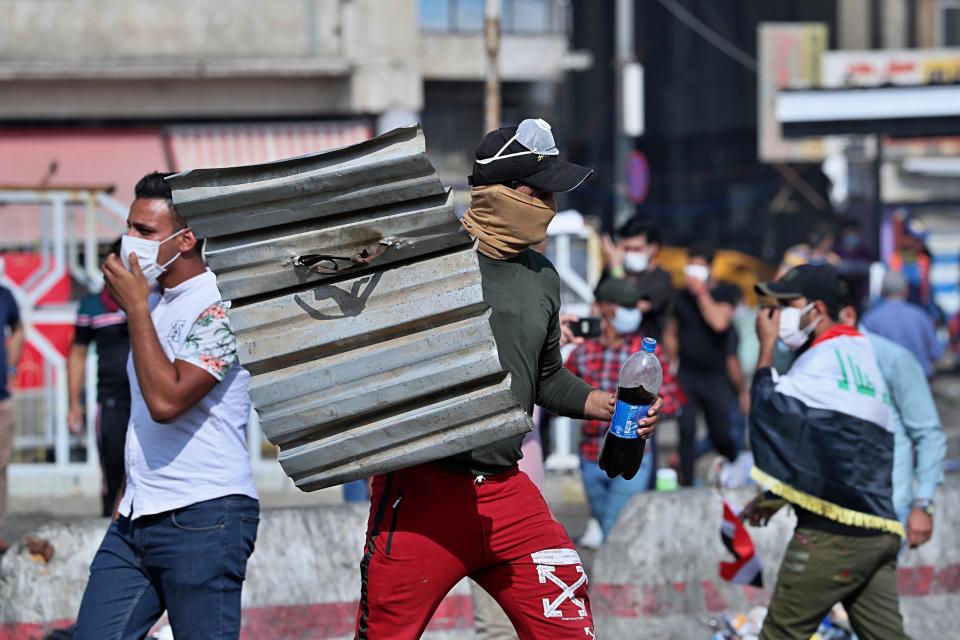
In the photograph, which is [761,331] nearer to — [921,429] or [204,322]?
[921,429]

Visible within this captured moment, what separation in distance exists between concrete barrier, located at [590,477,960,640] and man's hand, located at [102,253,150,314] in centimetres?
309

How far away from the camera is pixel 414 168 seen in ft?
12.0

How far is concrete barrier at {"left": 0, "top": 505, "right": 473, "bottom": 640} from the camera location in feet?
20.5

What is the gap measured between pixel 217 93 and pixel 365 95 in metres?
1.79

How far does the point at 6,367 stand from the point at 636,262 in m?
3.99

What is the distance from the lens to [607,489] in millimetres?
8148

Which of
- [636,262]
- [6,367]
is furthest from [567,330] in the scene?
[6,367]

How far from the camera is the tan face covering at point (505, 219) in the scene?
13.5ft

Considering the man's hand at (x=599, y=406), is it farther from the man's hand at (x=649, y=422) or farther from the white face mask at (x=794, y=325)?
the white face mask at (x=794, y=325)

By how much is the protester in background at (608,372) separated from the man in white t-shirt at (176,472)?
3.63 meters

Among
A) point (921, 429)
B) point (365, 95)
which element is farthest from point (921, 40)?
point (921, 429)

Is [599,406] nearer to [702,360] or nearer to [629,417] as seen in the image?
[629,417]

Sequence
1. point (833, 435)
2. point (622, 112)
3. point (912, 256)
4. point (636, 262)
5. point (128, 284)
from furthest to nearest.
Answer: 1. point (622, 112)
2. point (912, 256)
3. point (636, 262)
4. point (833, 435)
5. point (128, 284)

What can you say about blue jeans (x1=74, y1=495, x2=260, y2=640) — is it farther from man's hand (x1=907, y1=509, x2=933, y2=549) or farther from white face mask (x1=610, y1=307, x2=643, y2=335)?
white face mask (x1=610, y1=307, x2=643, y2=335)
